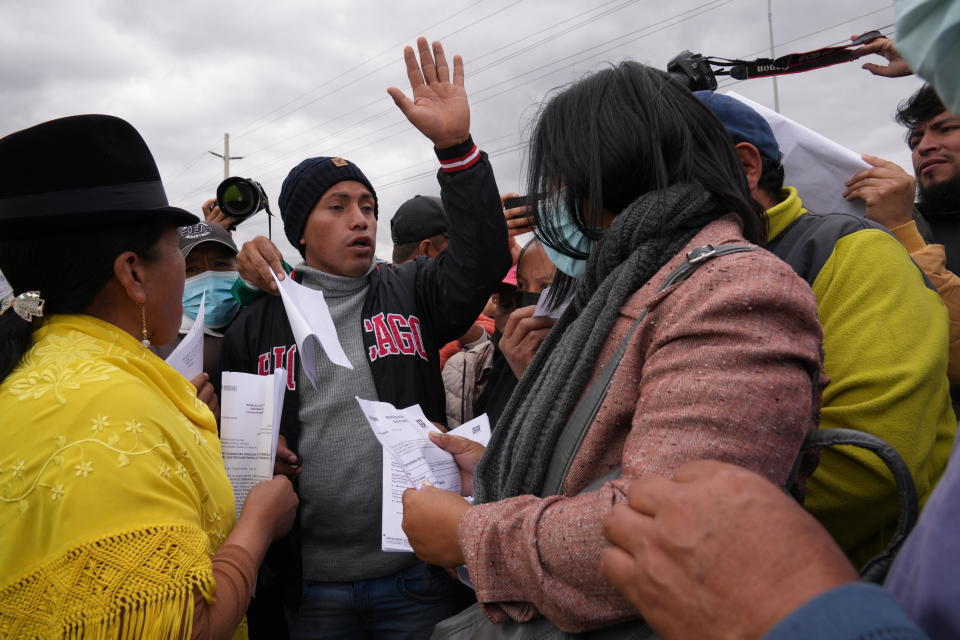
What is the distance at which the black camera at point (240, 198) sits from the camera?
349cm

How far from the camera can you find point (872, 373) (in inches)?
52.9

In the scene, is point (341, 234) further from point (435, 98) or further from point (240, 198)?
point (240, 198)

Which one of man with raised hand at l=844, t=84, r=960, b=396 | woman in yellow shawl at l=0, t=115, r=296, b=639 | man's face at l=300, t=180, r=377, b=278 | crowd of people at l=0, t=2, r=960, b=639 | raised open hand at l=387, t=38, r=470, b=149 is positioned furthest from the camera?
man's face at l=300, t=180, r=377, b=278

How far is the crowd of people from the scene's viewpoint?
0.67 meters

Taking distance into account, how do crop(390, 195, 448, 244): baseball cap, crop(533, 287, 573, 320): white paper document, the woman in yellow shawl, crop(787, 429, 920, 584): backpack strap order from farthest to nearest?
crop(390, 195, 448, 244): baseball cap < crop(533, 287, 573, 320): white paper document < the woman in yellow shawl < crop(787, 429, 920, 584): backpack strap

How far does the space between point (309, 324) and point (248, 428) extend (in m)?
0.43

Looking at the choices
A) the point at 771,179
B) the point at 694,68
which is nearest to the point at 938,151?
the point at 694,68

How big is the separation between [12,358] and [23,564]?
18.7 inches

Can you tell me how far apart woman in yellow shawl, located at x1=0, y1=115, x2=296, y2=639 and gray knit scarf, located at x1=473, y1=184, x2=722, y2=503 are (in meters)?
0.68

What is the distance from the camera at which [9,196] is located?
4.69 ft

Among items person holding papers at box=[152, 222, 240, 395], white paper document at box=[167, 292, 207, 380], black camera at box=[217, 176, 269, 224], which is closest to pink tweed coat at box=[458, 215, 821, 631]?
white paper document at box=[167, 292, 207, 380]

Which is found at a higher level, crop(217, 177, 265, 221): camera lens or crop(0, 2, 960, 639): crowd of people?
crop(217, 177, 265, 221): camera lens

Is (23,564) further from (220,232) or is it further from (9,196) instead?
(220,232)

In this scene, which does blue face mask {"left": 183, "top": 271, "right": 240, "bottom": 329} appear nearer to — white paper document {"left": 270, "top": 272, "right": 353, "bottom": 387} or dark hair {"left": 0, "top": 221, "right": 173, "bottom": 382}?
white paper document {"left": 270, "top": 272, "right": 353, "bottom": 387}
